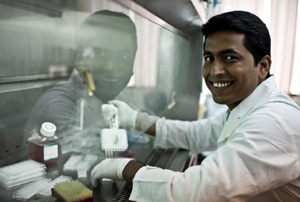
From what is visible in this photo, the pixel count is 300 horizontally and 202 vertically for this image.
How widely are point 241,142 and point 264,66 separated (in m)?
0.37

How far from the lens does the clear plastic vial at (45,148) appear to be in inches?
35.9

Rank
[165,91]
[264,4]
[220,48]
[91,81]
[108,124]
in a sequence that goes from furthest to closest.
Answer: [264,4]
[165,91]
[91,81]
[108,124]
[220,48]

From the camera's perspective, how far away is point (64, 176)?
34.1 inches

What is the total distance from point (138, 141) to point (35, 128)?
1.61ft

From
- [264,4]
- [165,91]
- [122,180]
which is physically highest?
[264,4]

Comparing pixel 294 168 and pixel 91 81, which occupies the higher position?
pixel 91 81

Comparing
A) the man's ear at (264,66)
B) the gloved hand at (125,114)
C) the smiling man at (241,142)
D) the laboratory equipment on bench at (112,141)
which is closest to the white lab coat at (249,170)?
the smiling man at (241,142)

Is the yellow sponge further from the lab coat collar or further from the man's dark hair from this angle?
the man's dark hair

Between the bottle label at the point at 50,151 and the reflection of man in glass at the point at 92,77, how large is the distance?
0.25 metres

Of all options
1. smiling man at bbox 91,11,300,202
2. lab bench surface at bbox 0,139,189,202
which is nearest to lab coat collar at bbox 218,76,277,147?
smiling man at bbox 91,11,300,202

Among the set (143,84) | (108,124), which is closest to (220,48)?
(143,84)

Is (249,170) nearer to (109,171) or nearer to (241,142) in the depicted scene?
(241,142)

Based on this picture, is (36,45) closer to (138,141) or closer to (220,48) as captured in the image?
(138,141)

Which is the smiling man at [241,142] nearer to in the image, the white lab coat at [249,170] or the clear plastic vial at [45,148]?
the white lab coat at [249,170]
